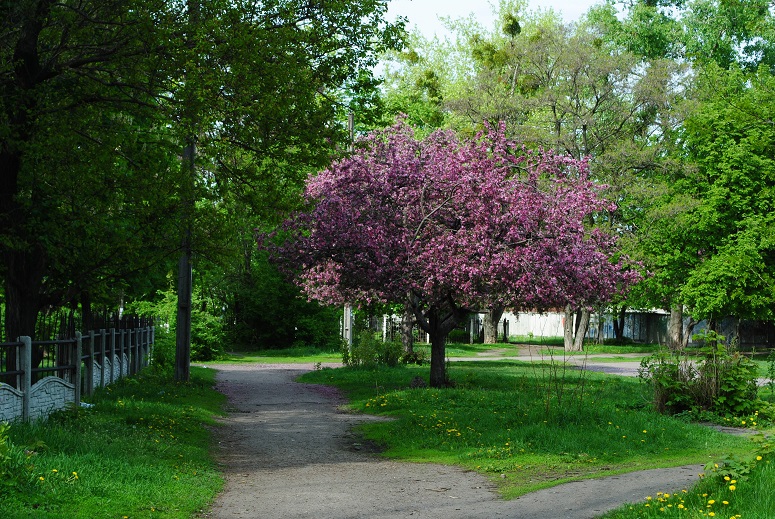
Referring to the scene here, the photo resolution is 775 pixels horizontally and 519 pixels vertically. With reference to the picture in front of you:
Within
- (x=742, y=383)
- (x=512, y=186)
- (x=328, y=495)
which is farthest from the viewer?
(x=512, y=186)

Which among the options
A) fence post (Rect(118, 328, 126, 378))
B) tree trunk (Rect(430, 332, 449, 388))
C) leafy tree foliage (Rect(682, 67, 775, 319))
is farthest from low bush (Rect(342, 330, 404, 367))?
leafy tree foliage (Rect(682, 67, 775, 319))

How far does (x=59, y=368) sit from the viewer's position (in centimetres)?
1542

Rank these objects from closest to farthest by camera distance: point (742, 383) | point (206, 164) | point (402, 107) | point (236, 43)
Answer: point (236, 43) → point (742, 383) → point (206, 164) → point (402, 107)

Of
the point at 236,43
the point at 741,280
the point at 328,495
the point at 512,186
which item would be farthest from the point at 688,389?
the point at 741,280

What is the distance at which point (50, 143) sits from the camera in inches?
578

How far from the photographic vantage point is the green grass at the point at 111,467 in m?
8.55

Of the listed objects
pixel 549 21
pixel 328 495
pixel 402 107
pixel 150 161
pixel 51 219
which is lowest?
pixel 328 495

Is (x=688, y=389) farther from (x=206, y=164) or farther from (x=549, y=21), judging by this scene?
(x=549, y=21)

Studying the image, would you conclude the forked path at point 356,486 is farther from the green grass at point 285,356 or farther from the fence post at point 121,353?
the green grass at point 285,356

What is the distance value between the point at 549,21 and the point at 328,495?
53780mm

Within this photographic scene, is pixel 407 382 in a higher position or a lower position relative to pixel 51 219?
lower

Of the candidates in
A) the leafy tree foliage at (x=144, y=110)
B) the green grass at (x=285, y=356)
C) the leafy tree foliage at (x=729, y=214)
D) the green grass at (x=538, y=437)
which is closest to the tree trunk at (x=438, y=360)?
the green grass at (x=538, y=437)

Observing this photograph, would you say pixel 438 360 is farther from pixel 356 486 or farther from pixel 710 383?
pixel 356 486

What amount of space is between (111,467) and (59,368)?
5.81 metres
